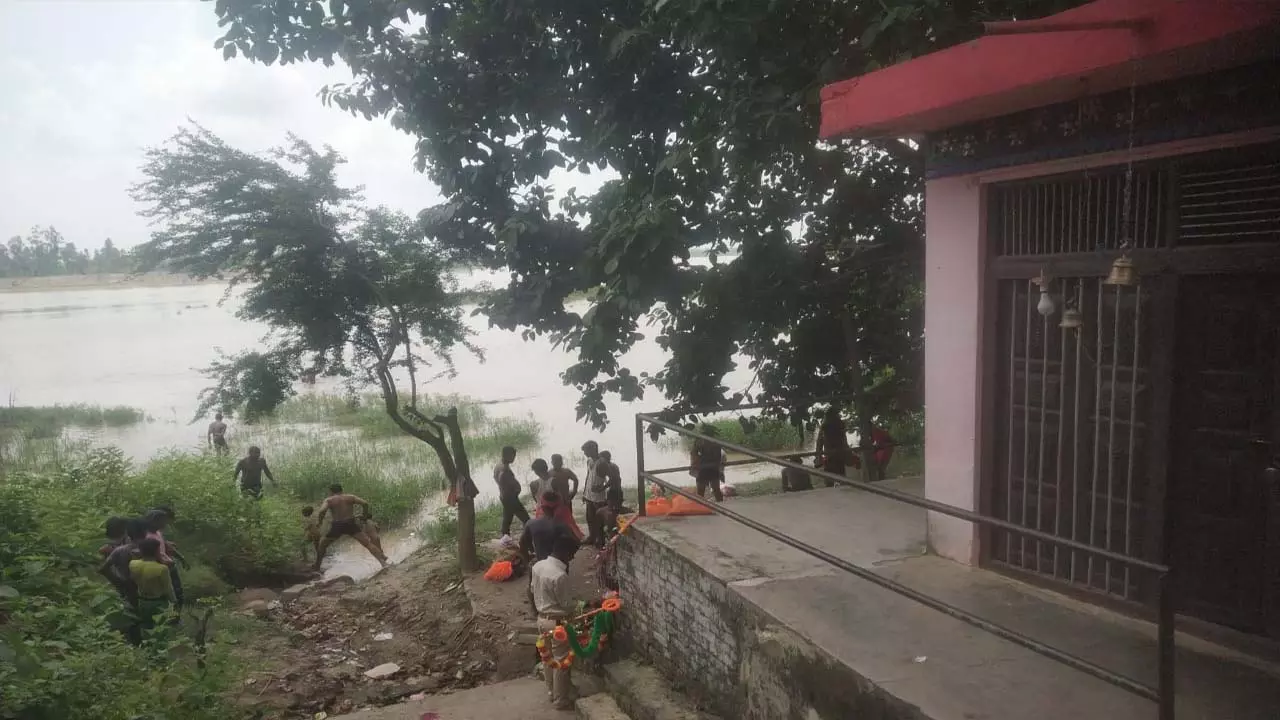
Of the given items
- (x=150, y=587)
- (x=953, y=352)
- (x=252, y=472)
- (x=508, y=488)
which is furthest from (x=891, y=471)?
(x=150, y=587)

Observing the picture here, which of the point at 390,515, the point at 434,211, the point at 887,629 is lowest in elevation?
the point at 390,515

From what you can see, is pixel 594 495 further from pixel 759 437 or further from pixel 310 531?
pixel 759 437

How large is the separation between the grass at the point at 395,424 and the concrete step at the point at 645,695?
13.4 m

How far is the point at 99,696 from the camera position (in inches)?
177

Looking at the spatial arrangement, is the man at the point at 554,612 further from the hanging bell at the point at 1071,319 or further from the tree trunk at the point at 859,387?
the hanging bell at the point at 1071,319

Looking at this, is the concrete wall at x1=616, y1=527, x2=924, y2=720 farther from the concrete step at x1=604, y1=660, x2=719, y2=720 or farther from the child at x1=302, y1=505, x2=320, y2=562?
the child at x1=302, y1=505, x2=320, y2=562

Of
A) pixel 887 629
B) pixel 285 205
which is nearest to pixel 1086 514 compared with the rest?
pixel 887 629

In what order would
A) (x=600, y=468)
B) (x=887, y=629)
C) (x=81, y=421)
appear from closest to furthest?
(x=887, y=629) → (x=600, y=468) → (x=81, y=421)

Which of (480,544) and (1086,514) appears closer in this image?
(1086,514)

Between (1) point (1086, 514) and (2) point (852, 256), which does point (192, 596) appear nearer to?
(2) point (852, 256)

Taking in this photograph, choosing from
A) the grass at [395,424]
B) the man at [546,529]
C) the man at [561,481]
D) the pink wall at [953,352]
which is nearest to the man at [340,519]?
the man at [561,481]

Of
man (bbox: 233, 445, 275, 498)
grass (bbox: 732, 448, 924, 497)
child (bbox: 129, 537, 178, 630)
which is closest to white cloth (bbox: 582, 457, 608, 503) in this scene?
child (bbox: 129, 537, 178, 630)

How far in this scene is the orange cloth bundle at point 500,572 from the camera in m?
9.16

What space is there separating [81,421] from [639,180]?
2281cm
